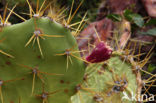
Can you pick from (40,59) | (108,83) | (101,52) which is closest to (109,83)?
(108,83)

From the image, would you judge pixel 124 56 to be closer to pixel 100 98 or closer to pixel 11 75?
pixel 100 98

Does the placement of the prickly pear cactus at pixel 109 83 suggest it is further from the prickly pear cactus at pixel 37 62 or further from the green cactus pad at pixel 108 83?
the prickly pear cactus at pixel 37 62

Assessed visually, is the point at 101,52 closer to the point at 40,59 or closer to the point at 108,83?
the point at 40,59

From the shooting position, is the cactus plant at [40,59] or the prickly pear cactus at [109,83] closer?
the cactus plant at [40,59]

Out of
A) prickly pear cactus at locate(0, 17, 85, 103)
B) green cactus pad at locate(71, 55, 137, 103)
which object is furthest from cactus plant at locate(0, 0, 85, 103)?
green cactus pad at locate(71, 55, 137, 103)

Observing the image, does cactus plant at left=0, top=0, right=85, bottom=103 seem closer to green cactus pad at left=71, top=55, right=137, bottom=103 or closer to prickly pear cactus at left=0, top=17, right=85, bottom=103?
prickly pear cactus at left=0, top=17, right=85, bottom=103

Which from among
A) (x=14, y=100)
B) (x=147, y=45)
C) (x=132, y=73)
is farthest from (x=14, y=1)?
(x=147, y=45)

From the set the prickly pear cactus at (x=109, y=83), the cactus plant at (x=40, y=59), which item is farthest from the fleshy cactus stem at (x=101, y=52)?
the prickly pear cactus at (x=109, y=83)
